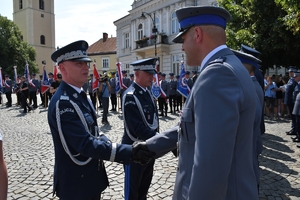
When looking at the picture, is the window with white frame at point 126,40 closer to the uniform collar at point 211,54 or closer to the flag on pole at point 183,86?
the flag on pole at point 183,86

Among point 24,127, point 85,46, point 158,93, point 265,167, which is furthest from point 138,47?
point 85,46

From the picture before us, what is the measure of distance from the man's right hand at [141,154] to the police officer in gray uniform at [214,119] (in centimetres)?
47

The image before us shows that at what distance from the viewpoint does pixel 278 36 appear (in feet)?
44.0

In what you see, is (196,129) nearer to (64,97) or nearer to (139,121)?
(64,97)

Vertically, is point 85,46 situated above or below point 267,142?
above

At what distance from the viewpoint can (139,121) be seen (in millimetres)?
3324

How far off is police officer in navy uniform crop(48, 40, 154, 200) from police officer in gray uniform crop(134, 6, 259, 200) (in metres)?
0.82

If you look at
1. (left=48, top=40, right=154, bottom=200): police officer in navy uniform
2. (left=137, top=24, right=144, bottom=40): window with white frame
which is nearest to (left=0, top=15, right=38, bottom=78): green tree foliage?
(left=137, top=24, right=144, bottom=40): window with white frame

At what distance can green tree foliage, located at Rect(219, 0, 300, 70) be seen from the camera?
13.0 m

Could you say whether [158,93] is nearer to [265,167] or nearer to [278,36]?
[278,36]

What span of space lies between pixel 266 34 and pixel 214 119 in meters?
14.6

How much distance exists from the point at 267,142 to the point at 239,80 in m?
7.07

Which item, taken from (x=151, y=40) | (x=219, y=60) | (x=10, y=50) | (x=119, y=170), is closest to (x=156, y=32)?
(x=151, y=40)

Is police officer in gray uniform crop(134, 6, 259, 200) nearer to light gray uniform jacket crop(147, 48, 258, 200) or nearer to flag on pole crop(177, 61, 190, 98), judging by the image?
light gray uniform jacket crop(147, 48, 258, 200)
